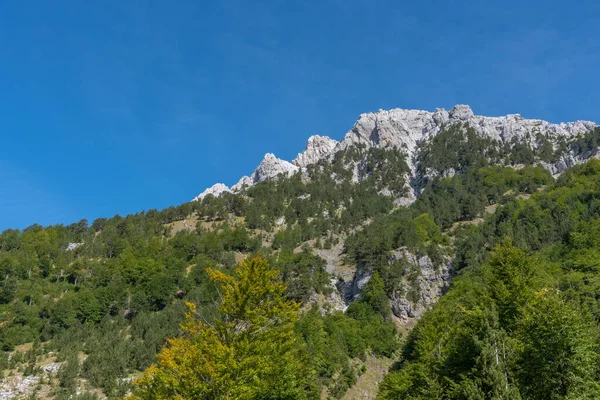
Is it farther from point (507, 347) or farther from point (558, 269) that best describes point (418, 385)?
point (558, 269)

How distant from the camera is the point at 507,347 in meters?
24.5

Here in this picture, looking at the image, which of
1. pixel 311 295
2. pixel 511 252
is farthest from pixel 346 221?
pixel 511 252

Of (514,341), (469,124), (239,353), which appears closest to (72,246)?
(239,353)

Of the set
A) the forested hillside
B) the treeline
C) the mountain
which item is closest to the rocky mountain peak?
the mountain

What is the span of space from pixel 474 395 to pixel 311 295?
59.8 meters

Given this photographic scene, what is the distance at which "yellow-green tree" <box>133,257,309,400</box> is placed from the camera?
57.5 feet

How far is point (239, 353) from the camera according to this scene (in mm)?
18578

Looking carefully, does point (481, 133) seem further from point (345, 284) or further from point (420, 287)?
point (345, 284)

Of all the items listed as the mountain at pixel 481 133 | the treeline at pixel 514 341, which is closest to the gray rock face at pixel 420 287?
the treeline at pixel 514 341

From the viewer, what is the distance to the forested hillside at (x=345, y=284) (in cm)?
2125

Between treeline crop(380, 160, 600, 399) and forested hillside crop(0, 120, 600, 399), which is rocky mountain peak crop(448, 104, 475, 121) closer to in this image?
forested hillside crop(0, 120, 600, 399)

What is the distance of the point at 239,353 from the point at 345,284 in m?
73.3

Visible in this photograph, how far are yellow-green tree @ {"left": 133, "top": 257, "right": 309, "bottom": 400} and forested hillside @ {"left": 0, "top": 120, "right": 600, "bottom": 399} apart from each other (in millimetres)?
129

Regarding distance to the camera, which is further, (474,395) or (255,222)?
(255,222)
